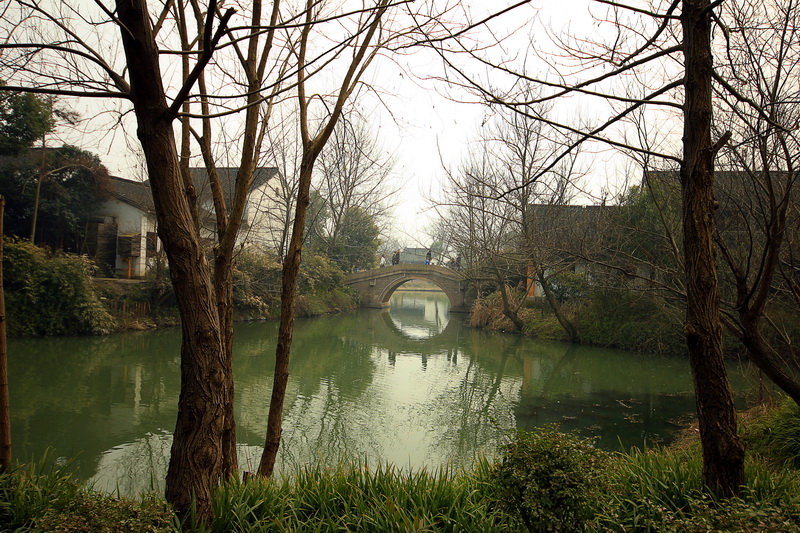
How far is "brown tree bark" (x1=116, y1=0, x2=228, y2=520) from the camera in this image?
2402mm

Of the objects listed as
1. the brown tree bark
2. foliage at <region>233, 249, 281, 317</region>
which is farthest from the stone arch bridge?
the brown tree bark

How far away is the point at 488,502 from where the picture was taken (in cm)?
297

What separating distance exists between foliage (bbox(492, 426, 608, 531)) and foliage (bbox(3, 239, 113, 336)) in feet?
47.6

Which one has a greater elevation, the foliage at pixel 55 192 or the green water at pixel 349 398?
the foliage at pixel 55 192

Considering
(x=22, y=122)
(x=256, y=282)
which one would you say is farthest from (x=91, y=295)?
(x=22, y=122)

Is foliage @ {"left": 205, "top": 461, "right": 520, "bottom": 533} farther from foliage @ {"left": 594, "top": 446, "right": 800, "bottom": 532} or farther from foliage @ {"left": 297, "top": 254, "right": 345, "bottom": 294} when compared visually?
foliage @ {"left": 297, "top": 254, "right": 345, "bottom": 294}

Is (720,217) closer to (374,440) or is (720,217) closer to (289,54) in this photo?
(374,440)

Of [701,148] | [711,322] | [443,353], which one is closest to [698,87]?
[701,148]

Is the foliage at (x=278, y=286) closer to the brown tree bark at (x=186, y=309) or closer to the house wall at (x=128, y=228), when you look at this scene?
the house wall at (x=128, y=228)

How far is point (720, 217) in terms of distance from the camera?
7.56m

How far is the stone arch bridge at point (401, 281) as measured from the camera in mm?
27266

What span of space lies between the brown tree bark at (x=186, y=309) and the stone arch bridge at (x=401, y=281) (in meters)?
23.6

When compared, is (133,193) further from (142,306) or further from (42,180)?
(142,306)

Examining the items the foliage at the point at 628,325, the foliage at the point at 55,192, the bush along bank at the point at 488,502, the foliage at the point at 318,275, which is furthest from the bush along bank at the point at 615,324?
the foliage at the point at 55,192
